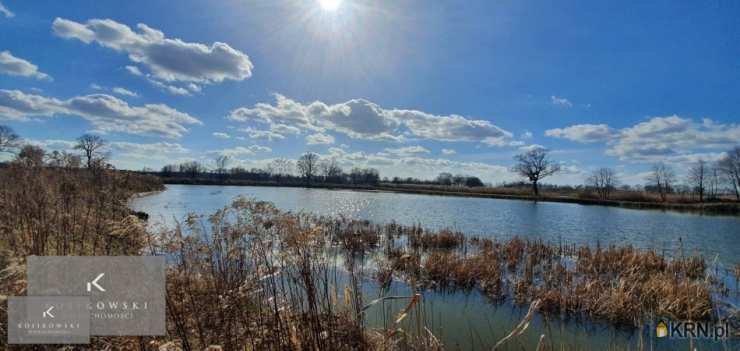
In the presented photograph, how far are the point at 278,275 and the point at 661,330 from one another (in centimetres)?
800

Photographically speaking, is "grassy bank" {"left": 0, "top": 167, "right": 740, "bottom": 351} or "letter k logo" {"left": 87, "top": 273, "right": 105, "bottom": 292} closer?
"grassy bank" {"left": 0, "top": 167, "right": 740, "bottom": 351}

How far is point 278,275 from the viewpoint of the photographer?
4.39 meters

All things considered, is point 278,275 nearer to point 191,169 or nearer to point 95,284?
point 95,284

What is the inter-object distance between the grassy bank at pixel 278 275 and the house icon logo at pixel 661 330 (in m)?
0.32

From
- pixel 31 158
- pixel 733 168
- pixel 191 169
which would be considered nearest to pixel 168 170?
pixel 191 169

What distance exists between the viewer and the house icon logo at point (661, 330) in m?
6.08

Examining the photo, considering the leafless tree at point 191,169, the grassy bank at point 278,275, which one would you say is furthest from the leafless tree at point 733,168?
the leafless tree at point 191,169

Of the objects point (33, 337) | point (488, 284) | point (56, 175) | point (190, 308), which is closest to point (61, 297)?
point (33, 337)

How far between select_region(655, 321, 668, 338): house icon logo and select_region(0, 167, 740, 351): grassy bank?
0.32 meters

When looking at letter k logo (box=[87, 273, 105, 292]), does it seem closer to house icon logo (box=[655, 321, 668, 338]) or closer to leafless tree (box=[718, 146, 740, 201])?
house icon logo (box=[655, 321, 668, 338])

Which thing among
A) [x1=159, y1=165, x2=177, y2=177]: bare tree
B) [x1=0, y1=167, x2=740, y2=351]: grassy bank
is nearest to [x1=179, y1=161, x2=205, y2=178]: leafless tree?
[x1=159, y1=165, x2=177, y2=177]: bare tree

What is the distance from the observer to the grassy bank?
10.8ft

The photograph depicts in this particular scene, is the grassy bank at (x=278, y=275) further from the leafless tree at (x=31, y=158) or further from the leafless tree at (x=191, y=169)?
the leafless tree at (x=191, y=169)

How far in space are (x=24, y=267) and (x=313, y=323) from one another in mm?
3791
